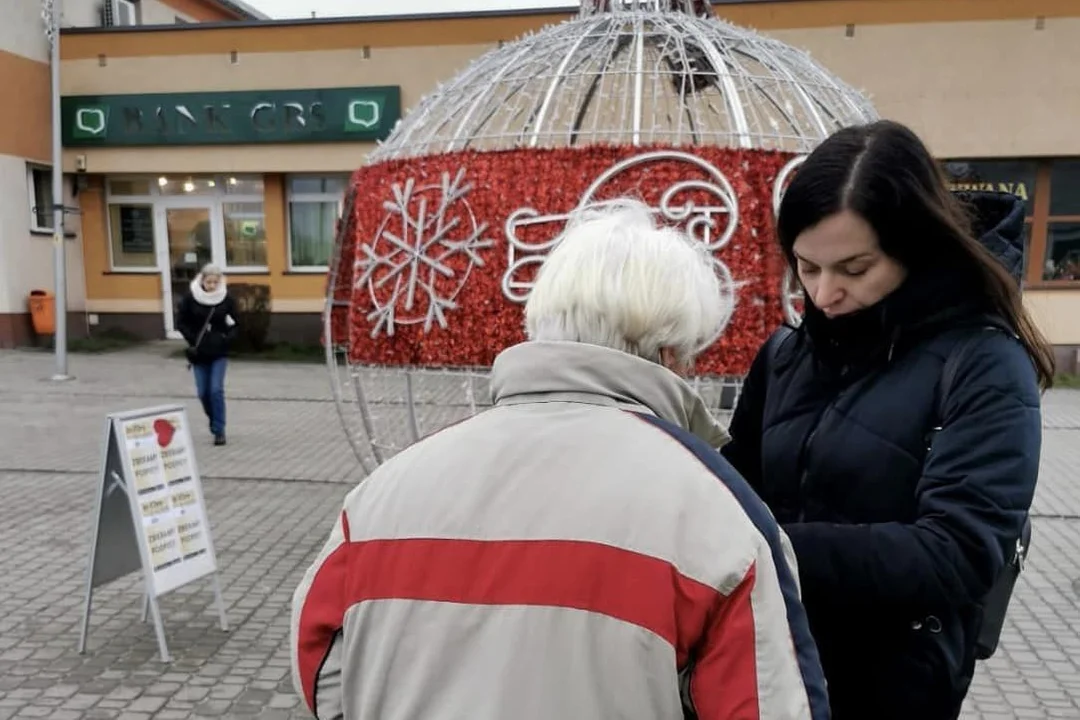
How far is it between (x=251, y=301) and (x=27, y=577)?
394 inches

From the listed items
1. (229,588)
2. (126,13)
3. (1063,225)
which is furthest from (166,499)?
(126,13)

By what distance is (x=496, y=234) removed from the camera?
324 centimetres

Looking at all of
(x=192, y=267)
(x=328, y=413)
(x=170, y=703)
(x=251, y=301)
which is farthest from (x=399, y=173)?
(x=192, y=267)

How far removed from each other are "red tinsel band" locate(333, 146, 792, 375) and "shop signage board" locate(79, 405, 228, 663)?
1.46 m

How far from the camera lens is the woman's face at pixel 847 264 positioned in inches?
61.7

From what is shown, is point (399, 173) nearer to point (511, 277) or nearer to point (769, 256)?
point (511, 277)

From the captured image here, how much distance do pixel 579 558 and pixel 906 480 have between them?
0.70 meters

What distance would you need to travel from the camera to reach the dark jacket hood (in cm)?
163

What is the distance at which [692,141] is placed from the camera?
3580 millimetres

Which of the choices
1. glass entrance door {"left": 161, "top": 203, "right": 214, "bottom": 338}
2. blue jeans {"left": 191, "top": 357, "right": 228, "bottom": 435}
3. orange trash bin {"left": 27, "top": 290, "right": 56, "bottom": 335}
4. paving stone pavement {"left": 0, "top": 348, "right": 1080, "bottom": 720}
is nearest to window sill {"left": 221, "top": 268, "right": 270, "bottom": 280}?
glass entrance door {"left": 161, "top": 203, "right": 214, "bottom": 338}

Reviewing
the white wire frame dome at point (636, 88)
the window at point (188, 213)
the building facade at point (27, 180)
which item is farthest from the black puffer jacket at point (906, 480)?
the building facade at point (27, 180)

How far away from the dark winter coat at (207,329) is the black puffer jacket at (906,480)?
7475mm

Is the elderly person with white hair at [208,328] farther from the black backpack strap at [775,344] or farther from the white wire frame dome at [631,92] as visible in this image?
the black backpack strap at [775,344]

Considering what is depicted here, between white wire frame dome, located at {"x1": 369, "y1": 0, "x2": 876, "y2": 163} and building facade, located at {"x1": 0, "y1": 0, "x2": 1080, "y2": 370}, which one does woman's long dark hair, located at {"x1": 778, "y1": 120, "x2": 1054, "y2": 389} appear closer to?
white wire frame dome, located at {"x1": 369, "y1": 0, "x2": 876, "y2": 163}
